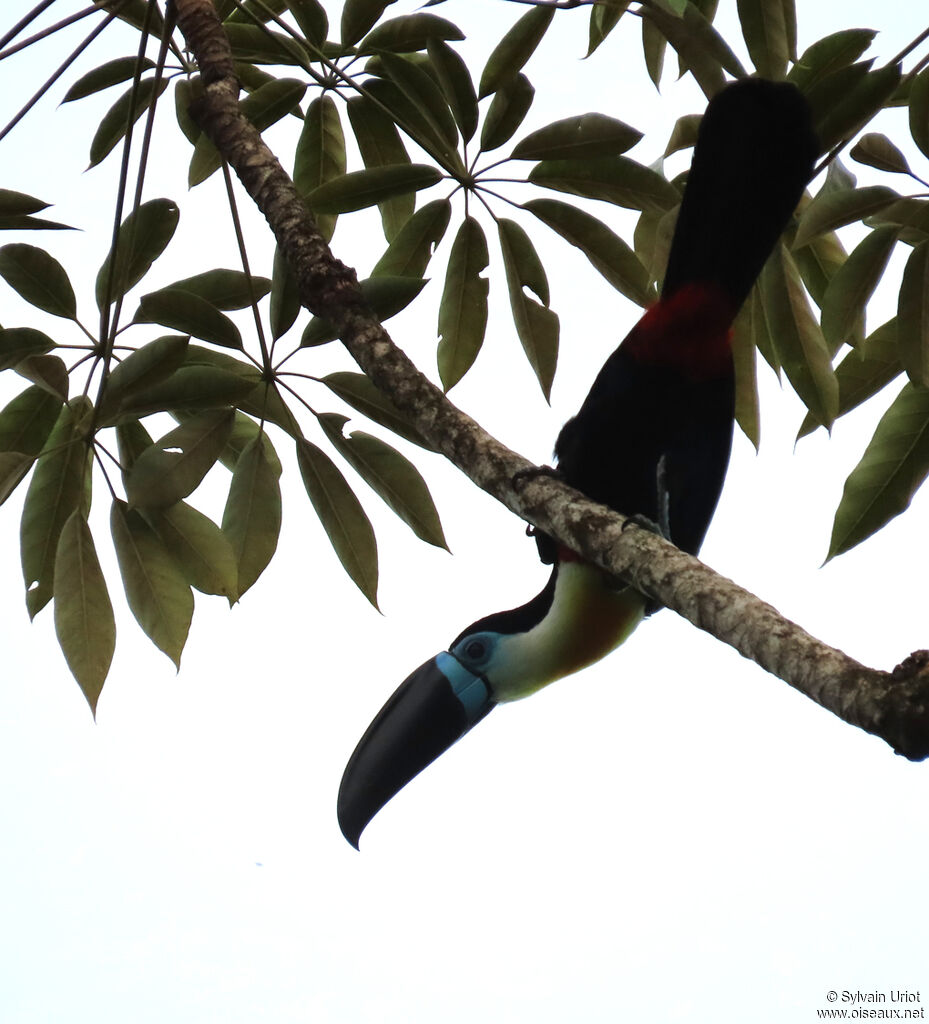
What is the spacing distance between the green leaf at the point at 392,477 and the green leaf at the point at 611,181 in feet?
2.51

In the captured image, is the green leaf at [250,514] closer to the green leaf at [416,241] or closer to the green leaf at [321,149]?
the green leaf at [416,241]

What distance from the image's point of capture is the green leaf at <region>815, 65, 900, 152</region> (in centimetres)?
226

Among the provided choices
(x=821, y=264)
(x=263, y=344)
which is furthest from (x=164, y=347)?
(x=821, y=264)

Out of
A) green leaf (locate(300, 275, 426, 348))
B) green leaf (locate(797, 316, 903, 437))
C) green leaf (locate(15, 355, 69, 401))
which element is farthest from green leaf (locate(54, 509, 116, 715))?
green leaf (locate(797, 316, 903, 437))

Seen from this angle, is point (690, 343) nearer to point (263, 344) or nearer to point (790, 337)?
point (790, 337)

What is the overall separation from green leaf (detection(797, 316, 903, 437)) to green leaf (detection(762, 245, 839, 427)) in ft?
0.37

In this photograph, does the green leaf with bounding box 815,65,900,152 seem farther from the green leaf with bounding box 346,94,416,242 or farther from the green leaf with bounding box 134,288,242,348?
the green leaf with bounding box 134,288,242,348

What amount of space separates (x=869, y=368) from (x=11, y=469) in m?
2.00

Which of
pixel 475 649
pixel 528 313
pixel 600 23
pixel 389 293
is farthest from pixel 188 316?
pixel 600 23

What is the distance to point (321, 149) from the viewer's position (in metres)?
3.28

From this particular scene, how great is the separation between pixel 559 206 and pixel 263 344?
810 millimetres

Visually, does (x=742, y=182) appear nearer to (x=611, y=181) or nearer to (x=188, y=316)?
(x=611, y=181)

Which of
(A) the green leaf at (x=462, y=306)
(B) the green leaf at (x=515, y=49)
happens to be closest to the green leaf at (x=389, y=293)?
(A) the green leaf at (x=462, y=306)

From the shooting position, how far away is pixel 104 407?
2.43m
